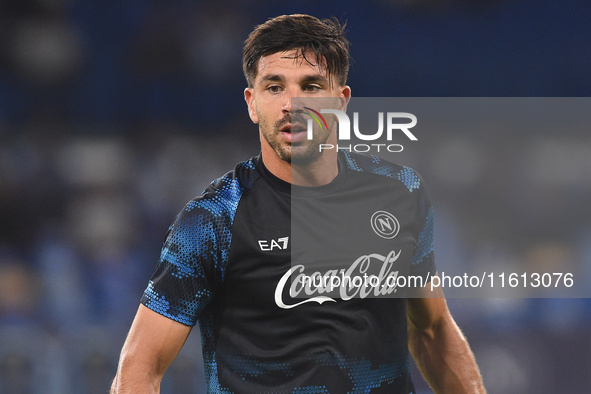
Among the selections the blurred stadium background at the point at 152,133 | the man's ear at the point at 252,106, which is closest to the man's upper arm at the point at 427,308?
the man's ear at the point at 252,106

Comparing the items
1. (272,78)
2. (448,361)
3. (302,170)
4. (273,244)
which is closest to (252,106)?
(272,78)

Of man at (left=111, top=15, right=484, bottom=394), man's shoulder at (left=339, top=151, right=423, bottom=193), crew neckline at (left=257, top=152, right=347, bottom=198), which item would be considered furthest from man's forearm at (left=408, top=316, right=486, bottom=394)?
crew neckline at (left=257, top=152, right=347, bottom=198)

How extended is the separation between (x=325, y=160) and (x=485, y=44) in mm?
1775

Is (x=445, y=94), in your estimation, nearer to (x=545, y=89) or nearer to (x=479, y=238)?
(x=545, y=89)

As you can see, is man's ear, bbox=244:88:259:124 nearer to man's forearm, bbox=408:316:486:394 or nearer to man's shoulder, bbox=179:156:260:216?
man's shoulder, bbox=179:156:260:216

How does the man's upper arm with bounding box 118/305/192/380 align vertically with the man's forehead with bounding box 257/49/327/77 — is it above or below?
below

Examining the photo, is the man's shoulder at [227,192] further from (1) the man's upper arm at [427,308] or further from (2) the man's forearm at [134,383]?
(1) the man's upper arm at [427,308]

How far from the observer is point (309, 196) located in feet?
5.65

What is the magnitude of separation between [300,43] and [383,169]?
1.48 feet

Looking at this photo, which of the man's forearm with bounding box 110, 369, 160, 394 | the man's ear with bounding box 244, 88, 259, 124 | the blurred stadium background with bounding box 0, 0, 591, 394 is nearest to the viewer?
the man's forearm with bounding box 110, 369, 160, 394

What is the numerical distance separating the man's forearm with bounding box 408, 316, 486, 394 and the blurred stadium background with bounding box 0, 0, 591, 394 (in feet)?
3.86

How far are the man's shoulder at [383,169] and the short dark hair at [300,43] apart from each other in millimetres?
237

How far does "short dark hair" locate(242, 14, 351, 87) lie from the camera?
1673mm

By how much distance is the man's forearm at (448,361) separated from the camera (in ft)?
6.04
